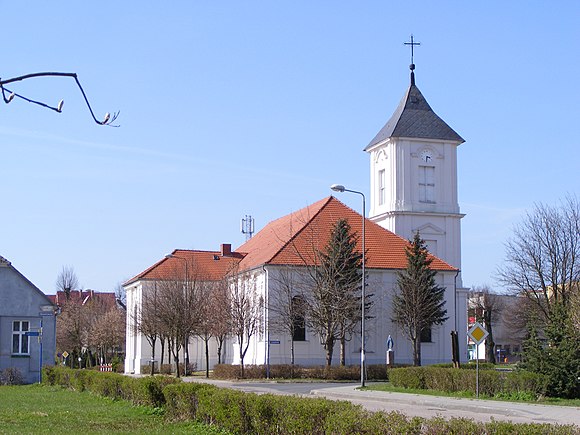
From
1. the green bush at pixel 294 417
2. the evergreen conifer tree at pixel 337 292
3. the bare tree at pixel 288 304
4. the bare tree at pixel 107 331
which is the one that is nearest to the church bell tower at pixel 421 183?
the evergreen conifer tree at pixel 337 292

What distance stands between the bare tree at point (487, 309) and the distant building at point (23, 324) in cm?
5165

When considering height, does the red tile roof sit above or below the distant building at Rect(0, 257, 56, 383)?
above

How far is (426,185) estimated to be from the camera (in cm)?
6134

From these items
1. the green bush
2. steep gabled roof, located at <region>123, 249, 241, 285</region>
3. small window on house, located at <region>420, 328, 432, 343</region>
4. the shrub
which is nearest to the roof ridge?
steep gabled roof, located at <region>123, 249, 241, 285</region>

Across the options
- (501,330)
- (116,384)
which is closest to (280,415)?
(116,384)

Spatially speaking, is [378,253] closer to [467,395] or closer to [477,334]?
[467,395]

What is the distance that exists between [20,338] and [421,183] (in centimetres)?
2915

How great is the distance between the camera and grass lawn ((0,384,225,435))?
17188 millimetres

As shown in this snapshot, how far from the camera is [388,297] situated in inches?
2120

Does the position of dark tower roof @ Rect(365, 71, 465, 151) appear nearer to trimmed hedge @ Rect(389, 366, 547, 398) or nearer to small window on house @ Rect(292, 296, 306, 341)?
small window on house @ Rect(292, 296, 306, 341)

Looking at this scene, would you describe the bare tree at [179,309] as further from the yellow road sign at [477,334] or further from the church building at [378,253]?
the yellow road sign at [477,334]

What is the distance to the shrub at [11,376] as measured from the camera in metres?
42.4

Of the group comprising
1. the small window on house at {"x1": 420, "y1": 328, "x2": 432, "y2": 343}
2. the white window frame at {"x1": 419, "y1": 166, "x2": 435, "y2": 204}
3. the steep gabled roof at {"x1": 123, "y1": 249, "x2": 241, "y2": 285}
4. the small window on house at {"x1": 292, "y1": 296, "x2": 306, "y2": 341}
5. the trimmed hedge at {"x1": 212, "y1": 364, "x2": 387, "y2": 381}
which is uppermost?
the white window frame at {"x1": 419, "y1": 166, "x2": 435, "y2": 204}

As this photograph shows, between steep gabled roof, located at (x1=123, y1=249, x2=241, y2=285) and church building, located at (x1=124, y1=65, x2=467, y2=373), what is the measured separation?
0.34 ft
